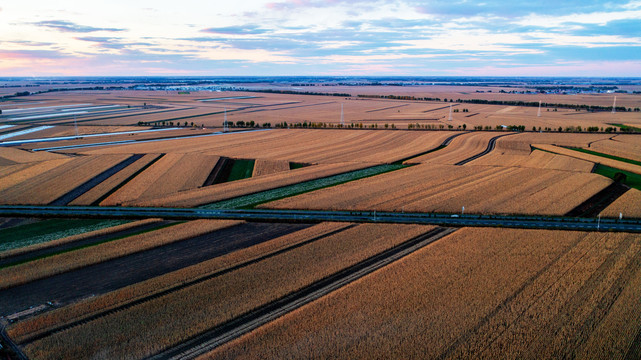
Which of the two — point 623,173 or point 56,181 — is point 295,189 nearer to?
point 56,181

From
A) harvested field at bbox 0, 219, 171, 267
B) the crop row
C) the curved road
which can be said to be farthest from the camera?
the curved road

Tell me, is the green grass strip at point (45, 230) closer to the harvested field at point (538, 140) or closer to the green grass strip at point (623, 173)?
the green grass strip at point (623, 173)

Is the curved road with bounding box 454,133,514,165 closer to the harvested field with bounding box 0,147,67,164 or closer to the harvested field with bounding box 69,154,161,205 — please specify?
the harvested field with bounding box 69,154,161,205

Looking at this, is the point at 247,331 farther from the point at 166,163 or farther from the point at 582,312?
the point at 166,163

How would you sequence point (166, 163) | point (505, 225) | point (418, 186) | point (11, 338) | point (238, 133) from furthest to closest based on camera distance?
1. point (238, 133)
2. point (166, 163)
3. point (418, 186)
4. point (505, 225)
5. point (11, 338)

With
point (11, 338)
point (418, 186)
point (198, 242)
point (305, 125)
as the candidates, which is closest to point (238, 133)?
point (305, 125)

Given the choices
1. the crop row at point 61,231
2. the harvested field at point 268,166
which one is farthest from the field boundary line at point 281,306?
the harvested field at point 268,166

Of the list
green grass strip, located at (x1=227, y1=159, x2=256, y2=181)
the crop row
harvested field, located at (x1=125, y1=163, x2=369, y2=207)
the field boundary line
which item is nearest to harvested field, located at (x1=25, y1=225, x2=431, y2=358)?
the field boundary line
